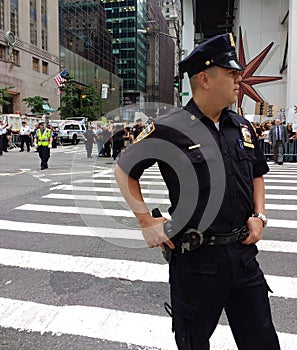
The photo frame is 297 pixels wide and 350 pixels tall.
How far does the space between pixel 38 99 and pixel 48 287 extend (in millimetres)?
44363

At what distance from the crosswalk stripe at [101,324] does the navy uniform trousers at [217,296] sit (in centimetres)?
107

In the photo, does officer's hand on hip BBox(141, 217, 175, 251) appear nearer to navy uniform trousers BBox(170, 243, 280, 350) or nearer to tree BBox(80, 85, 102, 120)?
navy uniform trousers BBox(170, 243, 280, 350)

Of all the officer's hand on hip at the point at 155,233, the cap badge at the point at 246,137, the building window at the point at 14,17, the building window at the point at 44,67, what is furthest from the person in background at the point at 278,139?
the building window at the point at 44,67

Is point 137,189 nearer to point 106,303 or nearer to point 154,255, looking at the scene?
point 106,303

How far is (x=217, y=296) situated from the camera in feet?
6.42

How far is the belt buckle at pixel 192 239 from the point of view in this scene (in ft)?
6.27

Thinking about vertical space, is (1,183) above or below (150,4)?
below

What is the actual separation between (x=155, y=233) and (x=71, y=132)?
32475 mm

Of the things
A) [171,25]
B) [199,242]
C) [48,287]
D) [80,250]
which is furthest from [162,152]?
[171,25]

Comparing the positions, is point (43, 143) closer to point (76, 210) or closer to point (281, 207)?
point (76, 210)

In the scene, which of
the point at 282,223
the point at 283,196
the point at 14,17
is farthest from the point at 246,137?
the point at 14,17

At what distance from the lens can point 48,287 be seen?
4078mm

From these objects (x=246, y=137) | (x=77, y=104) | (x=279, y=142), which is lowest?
(x=279, y=142)

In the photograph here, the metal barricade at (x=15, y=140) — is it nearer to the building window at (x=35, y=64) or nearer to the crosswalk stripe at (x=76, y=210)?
the crosswalk stripe at (x=76, y=210)
